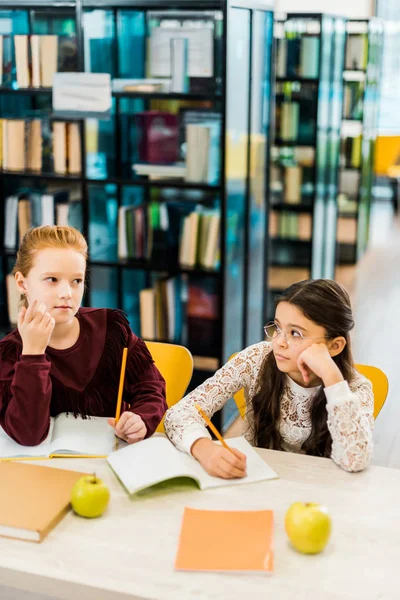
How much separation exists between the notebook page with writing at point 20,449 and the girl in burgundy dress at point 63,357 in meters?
0.01

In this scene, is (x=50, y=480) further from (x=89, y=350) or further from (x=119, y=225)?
(x=119, y=225)

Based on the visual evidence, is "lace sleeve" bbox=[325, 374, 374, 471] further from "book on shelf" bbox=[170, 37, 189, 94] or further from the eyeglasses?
"book on shelf" bbox=[170, 37, 189, 94]

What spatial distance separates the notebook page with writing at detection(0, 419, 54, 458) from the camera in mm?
1684

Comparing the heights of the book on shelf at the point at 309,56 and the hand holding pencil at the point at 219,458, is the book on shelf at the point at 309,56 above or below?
above

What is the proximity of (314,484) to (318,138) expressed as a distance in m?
4.17

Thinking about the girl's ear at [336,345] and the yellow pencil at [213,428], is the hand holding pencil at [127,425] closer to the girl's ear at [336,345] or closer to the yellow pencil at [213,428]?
the yellow pencil at [213,428]

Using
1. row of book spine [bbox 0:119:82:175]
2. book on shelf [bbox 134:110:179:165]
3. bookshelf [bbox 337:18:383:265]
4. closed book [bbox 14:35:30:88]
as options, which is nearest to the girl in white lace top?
book on shelf [bbox 134:110:179:165]

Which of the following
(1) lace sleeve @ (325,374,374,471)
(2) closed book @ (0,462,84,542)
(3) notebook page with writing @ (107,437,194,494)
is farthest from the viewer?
(1) lace sleeve @ (325,374,374,471)

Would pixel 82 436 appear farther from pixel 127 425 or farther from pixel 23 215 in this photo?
pixel 23 215

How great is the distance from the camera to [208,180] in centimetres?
351

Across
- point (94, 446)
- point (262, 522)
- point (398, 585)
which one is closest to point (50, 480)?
point (94, 446)

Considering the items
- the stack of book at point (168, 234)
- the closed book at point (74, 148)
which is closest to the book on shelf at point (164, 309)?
the stack of book at point (168, 234)

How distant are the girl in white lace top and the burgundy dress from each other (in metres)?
0.16

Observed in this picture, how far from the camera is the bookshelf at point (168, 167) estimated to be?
3.45 meters
